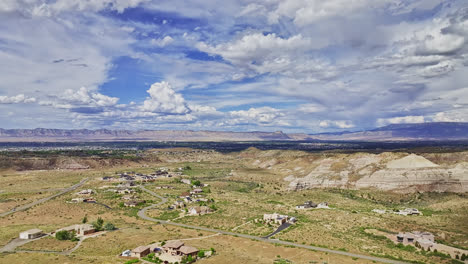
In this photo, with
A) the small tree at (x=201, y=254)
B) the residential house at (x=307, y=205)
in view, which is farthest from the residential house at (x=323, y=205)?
the small tree at (x=201, y=254)

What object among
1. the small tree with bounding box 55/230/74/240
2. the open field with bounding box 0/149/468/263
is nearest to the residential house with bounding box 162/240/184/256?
the open field with bounding box 0/149/468/263

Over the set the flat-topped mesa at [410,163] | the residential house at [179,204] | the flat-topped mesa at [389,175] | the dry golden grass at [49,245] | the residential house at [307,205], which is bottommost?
the residential house at [307,205]

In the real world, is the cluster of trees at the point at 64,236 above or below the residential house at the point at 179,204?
above

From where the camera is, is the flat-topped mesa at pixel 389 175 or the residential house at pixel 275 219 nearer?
the residential house at pixel 275 219

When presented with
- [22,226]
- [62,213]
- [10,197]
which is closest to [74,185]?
[10,197]

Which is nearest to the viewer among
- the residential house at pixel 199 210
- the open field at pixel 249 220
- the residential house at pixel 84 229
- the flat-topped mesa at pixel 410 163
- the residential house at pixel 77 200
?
the open field at pixel 249 220

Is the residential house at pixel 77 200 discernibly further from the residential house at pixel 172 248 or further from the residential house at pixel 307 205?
the residential house at pixel 307 205

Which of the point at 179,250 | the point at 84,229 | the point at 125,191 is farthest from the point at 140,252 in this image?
the point at 125,191

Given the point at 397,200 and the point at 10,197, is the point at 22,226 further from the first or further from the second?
the point at 397,200

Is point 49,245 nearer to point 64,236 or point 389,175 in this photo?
point 64,236
